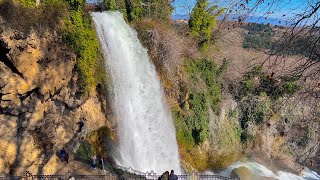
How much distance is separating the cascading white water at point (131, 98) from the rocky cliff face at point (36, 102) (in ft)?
5.83

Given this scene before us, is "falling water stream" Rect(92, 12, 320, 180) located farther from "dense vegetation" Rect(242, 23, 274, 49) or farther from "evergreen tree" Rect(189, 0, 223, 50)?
"dense vegetation" Rect(242, 23, 274, 49)

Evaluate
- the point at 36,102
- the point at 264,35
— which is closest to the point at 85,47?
the point at 36,102

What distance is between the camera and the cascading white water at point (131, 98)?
1688 cm

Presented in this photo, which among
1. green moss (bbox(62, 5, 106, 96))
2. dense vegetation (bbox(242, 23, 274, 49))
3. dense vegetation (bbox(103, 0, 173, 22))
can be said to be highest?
dense vegetation (bbox(103, 0, 173, 22))

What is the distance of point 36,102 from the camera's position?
13.9m

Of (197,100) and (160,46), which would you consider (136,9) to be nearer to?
(160,46)

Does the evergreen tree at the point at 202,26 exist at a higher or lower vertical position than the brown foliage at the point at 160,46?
higher

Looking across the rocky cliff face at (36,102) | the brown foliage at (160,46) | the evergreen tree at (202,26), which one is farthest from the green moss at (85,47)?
the evergreen tree at (202,26)

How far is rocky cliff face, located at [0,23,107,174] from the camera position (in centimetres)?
1270

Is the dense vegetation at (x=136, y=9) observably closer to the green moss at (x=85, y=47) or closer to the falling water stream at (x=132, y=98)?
the falling water stream at (x=132, y=98)

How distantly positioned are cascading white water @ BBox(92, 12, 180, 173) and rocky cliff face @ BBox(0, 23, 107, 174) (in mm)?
1778

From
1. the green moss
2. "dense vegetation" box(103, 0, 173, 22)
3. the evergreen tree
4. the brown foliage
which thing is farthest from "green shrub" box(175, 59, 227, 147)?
the green moss

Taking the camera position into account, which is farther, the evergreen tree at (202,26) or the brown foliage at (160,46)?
the evergreen tree at (202,26)

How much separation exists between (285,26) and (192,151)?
60.2ft
